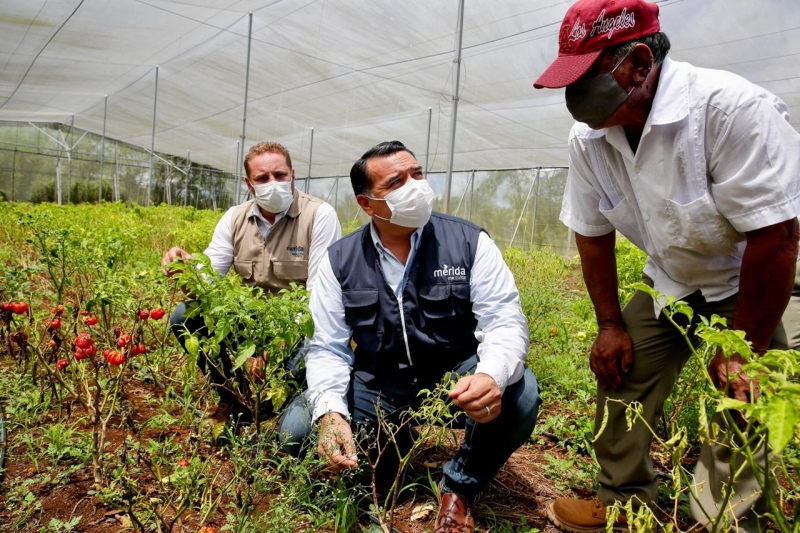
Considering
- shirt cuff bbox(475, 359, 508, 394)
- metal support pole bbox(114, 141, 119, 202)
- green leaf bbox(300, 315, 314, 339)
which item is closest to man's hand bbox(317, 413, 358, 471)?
green leaf bbox(300, 315, 314, 339)

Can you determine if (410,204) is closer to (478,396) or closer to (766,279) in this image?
(478,396)

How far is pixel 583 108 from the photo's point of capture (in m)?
1.45

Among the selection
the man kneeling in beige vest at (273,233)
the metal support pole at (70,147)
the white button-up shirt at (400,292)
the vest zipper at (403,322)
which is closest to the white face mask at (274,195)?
the man kneeling in beige vest at (273,233)

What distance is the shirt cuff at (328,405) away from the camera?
171 centimetres

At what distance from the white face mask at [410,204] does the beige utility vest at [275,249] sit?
0.84 m

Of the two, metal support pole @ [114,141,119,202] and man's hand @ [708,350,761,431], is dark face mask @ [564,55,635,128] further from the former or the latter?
metal support pole @ [114,141,119,202]

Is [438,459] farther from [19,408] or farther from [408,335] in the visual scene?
[19,408]

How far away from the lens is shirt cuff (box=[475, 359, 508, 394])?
158cm

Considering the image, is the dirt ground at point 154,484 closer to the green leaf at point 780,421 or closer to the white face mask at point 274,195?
the white face mask at point 274,195

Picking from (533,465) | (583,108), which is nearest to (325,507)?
(533,465)

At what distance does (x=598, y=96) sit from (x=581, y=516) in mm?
1267

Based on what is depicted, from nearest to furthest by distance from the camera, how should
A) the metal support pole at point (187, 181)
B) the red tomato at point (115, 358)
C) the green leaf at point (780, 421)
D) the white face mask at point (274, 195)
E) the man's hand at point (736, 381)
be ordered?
1. the green leaf at point (780, 421)
2. the man's hand at point (736, 381)
3. the red tomato at point (115, 358)
4. the white face mask at point (274, 195)
5. the metal support pole at point (187, 181)

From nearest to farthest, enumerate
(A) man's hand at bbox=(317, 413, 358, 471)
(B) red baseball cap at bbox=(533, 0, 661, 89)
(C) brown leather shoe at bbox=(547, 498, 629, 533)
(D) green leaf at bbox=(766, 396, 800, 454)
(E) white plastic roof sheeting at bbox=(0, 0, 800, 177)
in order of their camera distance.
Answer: (D) green leaf at bbox=(766, 396, 800, 454) → (B) red baseball cap at bbox=(533, 0, 661, 89) → (A) man's hand at bbox=(317, 413, 358, 471) → (C) brown leather shoe at bbox=(547, 498, 629, 533) → (E) white plastic roof sheeting at bbox=(0, 0, 800, 177)

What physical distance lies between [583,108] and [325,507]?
55.3 inches
